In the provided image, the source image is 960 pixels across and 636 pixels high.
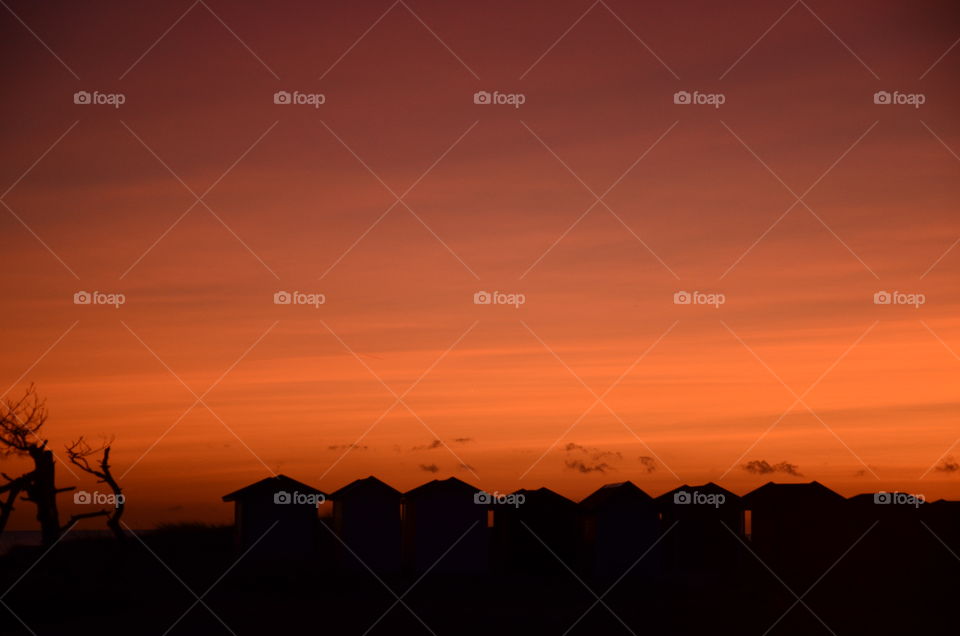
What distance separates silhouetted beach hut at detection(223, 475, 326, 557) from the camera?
4153cm

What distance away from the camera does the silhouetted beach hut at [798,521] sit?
152 feet

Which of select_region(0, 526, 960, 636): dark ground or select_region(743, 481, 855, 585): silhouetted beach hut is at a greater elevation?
select_region(743, 481, 855, 585): silhouetted beach hut

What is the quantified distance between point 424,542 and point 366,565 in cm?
234

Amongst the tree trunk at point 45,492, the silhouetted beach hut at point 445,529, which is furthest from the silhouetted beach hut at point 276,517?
the tree trunk at point 45,492

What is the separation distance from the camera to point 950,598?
35.2 metres

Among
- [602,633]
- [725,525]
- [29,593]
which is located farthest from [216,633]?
[725,525]

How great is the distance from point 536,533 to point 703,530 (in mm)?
6919

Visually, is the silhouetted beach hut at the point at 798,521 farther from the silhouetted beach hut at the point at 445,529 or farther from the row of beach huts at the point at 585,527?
the silhouetted beach hut at the point at 445,529

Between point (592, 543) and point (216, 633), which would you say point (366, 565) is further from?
point (216, 633)

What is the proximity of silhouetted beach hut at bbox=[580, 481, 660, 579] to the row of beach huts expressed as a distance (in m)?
0.04

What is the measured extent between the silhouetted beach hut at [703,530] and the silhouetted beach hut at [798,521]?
2.41ft

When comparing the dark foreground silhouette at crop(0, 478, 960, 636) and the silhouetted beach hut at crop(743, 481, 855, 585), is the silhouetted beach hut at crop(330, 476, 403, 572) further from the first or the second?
the silhouetted beach hut at crop(743, 481, 855, 585)

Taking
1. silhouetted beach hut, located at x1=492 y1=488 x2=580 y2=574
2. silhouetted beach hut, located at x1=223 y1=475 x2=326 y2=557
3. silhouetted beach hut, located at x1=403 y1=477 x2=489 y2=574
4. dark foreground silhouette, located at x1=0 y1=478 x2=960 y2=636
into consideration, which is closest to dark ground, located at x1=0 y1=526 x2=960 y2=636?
dark foreground silhouette, located at x1=0 y1=478 x2=960 y2=636

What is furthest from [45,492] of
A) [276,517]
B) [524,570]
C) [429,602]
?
[524,570]
